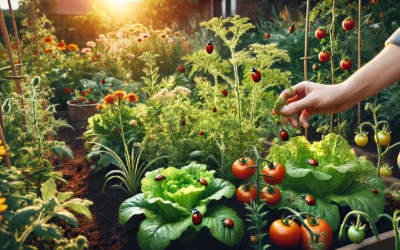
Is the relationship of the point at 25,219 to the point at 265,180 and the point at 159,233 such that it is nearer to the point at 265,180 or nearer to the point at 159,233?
the point at 159,233

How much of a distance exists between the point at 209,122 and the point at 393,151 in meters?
2.16

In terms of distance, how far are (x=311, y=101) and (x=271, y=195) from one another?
63 centimetres

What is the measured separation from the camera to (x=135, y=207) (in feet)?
7.57

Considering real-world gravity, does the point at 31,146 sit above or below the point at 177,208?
above

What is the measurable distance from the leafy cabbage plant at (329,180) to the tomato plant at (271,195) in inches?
4.6

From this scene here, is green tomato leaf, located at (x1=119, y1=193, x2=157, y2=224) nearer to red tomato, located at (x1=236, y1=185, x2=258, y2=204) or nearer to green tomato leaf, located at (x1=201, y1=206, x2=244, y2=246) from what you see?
green tomato leaf, located at (x1=201, y1=206, x2=244, y2=246)

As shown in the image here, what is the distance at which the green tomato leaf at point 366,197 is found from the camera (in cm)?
234

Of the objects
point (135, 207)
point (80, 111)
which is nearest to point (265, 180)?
point (135, 207)

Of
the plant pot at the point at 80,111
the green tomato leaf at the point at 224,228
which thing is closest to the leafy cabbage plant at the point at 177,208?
the green tomato leaf at the point at 224,228

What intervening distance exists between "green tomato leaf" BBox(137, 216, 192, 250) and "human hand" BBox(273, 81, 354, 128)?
2.69ft

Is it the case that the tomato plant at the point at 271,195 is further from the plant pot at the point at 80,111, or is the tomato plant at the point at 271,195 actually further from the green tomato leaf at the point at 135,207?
the plant pot at the point at 80,111

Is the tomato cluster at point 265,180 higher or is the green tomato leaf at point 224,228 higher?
the tomato cluster at point 265,180

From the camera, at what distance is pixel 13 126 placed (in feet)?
9.25

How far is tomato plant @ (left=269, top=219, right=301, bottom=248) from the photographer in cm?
202
